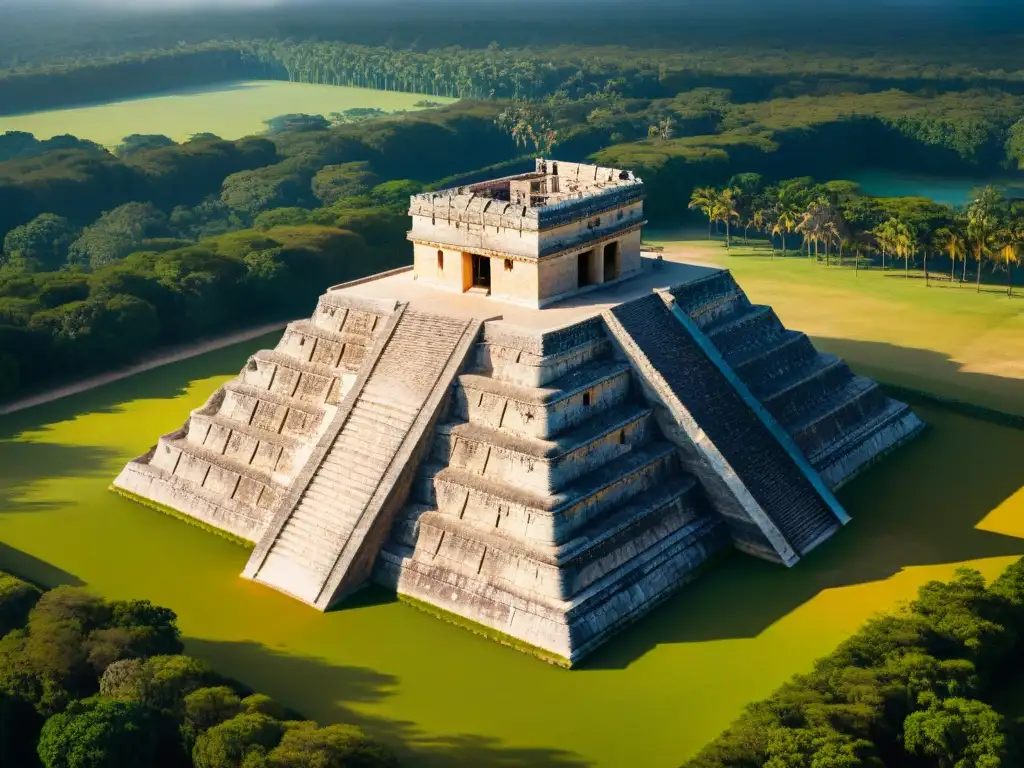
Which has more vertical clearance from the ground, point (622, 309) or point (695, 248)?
point (622, 309)

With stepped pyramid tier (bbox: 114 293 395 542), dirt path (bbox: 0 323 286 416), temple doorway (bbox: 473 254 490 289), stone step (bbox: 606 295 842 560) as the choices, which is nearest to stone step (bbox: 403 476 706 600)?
stone step (bbox: 606 295 842 560)

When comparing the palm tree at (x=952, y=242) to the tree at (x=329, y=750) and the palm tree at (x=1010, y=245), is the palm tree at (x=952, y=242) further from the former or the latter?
the tree at (x=329, y=750)

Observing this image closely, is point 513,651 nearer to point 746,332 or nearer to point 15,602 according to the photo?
point 15,602

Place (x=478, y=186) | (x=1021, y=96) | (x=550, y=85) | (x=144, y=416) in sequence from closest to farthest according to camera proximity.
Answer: (x=478, y=186) → (x=144, y=416) → (x=1021, y=96) → (x=550, y=85)

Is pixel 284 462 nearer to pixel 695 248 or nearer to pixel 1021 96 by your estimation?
pixel 695 248

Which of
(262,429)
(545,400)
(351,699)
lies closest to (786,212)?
(262,429)

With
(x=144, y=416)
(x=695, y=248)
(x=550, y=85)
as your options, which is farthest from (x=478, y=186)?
(x=550, y=85)
